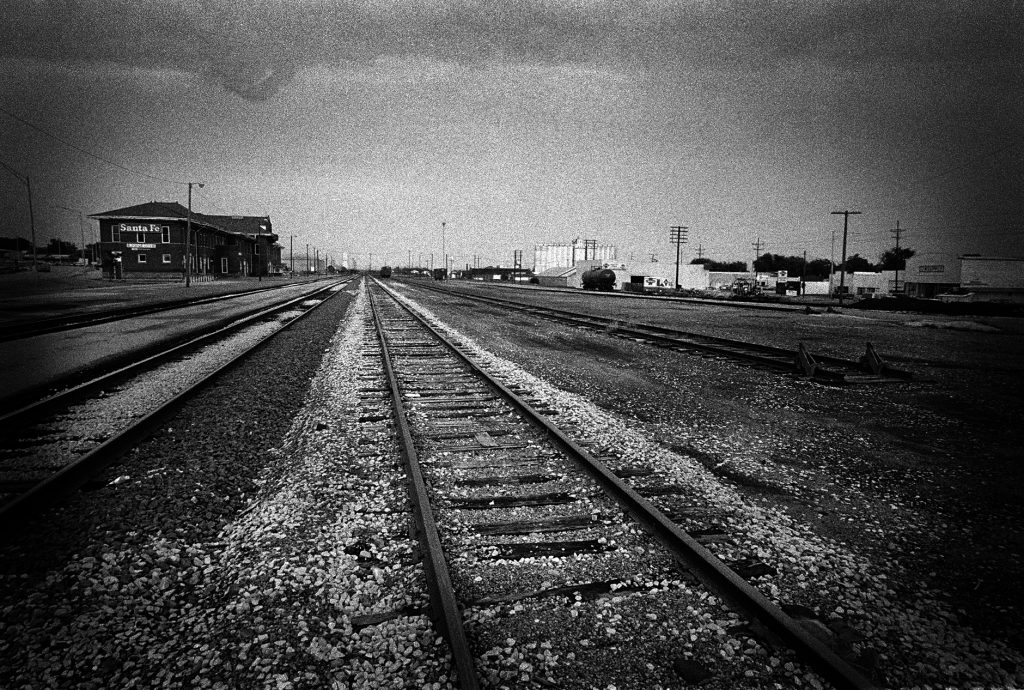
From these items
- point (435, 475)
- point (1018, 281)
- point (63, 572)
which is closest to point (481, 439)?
point (435, 475)

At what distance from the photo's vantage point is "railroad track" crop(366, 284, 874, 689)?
267cm

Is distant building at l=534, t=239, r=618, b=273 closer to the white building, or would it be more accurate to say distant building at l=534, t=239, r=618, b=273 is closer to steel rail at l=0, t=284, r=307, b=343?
the white building

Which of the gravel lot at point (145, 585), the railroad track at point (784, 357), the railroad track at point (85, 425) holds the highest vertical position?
the railroad track at point (784, 357)

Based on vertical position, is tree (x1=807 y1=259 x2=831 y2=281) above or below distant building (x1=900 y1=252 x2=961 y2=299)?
above

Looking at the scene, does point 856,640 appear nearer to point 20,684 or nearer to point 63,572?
point 20,684

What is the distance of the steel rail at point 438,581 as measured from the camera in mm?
2420

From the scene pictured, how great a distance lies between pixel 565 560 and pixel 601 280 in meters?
66.2

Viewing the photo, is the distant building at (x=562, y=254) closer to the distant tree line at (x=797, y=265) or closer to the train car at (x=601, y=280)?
the distant tree line at (x=797, y=265)

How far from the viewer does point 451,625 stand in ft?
8.77

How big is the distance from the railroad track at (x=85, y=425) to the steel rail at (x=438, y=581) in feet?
9.48

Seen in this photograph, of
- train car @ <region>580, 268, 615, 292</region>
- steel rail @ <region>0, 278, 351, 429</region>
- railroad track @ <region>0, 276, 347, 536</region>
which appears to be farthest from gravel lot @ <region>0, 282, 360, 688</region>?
train car @ <region>580, 268, 615, 292</region>

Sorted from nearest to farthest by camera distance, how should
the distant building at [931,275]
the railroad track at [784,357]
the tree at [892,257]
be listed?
the railroad track at [784,357] → the distant building at [931,275] → the tree at [892,257]

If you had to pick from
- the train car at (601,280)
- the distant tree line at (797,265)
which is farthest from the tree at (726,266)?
the train car at (601,280)

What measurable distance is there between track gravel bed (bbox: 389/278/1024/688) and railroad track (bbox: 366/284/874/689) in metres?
0.34
